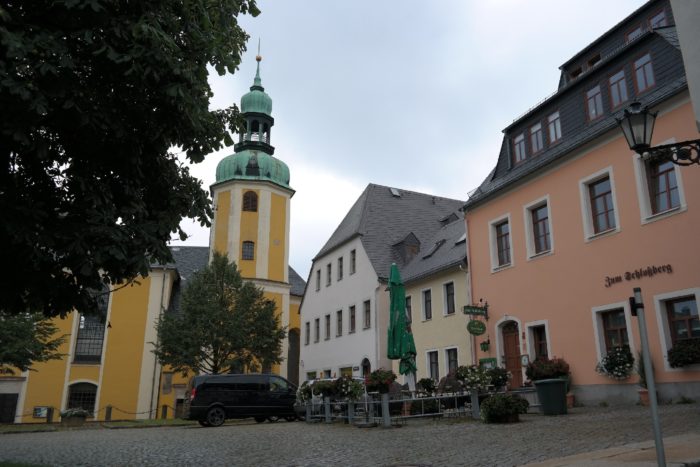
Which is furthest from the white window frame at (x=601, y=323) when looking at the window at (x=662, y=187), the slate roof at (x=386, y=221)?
the slate roof at (x=386, y=221)

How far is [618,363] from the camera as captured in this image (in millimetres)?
15438

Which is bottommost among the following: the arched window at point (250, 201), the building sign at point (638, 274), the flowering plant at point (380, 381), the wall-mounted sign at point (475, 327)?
the flowering plant at point (380, 381)

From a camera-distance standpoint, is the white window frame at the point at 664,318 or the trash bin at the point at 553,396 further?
the white window frame at the point at 664,318

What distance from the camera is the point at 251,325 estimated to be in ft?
104

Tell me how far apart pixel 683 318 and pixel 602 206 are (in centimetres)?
417

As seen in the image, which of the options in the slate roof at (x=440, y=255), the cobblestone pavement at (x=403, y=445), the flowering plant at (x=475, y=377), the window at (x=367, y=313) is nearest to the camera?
the cobblestone pavement at (x=403, y=445)

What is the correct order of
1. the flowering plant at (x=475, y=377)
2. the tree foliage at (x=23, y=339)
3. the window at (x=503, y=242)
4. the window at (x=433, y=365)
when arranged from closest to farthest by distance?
the flowering plant at (x=475, y=377), the window at (x=503, y=242), the tree foliage at (x=23, y=339), the window at (x=433, y=365)

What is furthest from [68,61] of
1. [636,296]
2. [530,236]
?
[530,236]

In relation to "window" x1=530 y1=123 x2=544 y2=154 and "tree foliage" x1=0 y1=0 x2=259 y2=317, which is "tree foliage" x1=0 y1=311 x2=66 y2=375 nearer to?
"tree foliage" x1=0 y1=0 x2=259 y2=317

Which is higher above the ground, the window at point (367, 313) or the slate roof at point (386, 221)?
the slate roof at point (386, 221)

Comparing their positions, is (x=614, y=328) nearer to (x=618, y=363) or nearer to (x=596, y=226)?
(x=618, y=363)

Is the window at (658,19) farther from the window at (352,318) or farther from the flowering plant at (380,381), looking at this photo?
the window at (352,318)

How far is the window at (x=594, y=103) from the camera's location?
18.0 meters

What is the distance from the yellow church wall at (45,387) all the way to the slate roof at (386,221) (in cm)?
1696
